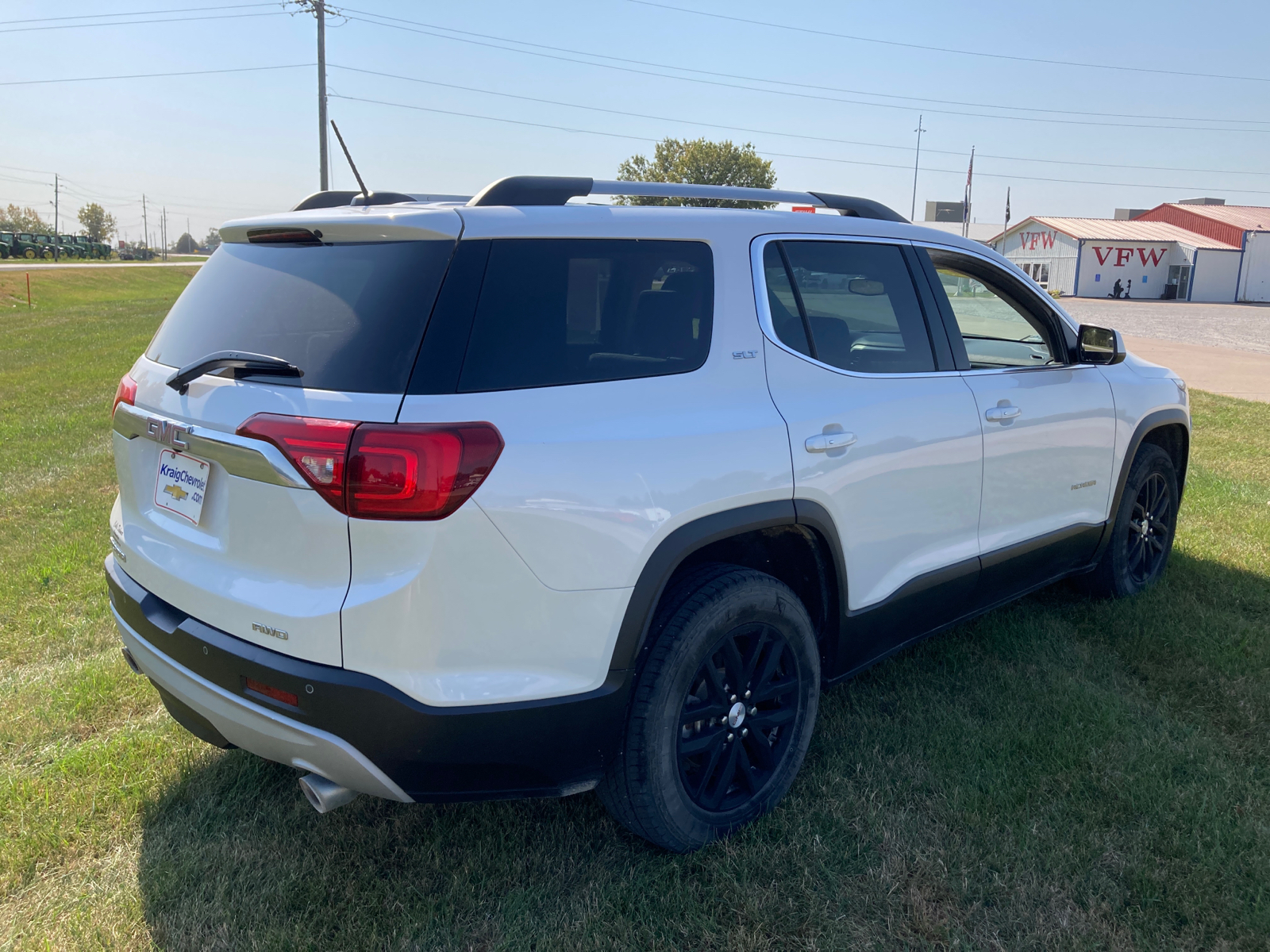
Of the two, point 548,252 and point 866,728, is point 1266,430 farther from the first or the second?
point 548,252

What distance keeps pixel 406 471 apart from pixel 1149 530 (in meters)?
4.24

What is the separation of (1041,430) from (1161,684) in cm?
118

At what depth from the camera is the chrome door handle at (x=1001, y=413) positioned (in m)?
3.48

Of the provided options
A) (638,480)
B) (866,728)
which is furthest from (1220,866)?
(638,480)

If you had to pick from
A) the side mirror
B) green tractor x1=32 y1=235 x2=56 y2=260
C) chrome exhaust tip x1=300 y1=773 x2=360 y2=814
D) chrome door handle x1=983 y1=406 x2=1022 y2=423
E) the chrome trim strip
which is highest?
green tractor x1=32 y1=235 x2=56 y2=260

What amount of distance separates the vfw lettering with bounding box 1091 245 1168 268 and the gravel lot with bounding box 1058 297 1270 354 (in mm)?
2792

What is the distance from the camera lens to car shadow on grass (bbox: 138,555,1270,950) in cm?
246

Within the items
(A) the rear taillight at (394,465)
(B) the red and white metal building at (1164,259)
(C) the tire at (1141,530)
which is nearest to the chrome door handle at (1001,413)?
(C) the tire at (1141,530)

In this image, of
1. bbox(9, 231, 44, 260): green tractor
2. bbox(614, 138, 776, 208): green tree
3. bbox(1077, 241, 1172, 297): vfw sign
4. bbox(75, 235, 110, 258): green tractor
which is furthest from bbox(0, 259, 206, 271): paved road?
bbox(1077, 241, 1172, 297): vfw sign

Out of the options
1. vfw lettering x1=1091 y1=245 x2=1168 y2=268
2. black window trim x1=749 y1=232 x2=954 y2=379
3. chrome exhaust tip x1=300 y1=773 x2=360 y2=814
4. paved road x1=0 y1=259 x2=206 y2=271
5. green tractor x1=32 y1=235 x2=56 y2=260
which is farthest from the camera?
green tractor x1=32 y1=235 x2=56 y2=260

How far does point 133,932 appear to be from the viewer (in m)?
2.42

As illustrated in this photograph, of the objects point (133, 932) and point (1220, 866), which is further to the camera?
point (1220, 866)

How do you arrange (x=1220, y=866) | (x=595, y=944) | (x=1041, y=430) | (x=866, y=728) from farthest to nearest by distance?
(x=1041, y=430) < (x=866, y=728) < (x=1220, y=866) < (x=595, y=944)

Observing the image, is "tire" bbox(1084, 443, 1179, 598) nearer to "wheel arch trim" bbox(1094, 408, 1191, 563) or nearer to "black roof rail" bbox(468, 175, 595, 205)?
"wheel arch trim" bbox(1094, 408, 1191, 563)
